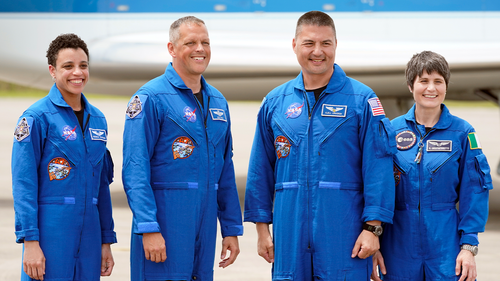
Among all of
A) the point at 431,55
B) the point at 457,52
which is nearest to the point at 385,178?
the point at 431,55

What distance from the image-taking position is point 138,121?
8.82 feet

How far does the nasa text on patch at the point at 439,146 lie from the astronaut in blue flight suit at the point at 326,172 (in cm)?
25

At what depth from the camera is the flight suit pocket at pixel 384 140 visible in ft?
8.89

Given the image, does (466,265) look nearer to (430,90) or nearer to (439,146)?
(439,146)

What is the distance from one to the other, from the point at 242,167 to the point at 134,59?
17.3ft

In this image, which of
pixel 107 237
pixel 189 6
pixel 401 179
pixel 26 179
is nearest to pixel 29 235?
pixel 26 179

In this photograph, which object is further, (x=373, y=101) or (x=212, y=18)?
(x=212, y=18)

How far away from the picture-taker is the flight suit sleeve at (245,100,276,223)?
9.64 ft

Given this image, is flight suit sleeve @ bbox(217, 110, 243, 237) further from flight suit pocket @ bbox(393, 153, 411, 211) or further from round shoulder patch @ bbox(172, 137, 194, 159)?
flight suit pocket @ bbox(393, 153, 411, 211)

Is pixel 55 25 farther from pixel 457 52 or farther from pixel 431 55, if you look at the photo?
pixel 431 55

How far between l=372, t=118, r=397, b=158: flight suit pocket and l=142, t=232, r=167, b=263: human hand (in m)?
1.16

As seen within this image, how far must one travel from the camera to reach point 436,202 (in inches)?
110

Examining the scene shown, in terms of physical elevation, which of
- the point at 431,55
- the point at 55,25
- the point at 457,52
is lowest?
the point at 431,55

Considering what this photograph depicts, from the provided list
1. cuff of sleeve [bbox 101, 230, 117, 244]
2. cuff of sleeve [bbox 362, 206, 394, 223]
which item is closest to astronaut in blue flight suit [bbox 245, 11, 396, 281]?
cuff of sleeve [bbox 362, 206, 394, 223]
